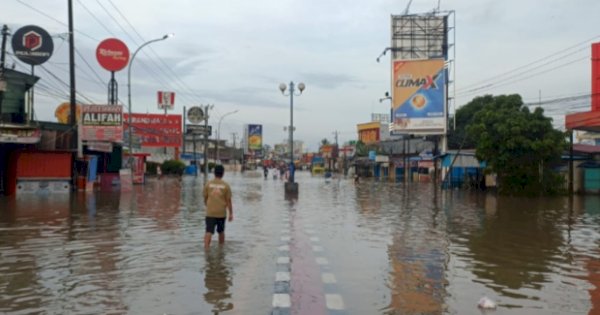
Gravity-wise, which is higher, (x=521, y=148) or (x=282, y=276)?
(x=521, y=148)

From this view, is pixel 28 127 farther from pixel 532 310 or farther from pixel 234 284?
pixel 532 310

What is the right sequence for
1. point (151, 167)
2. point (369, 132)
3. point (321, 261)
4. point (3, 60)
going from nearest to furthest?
point (321, 261) → point (3, 60) → point (151, 167) → point (369, 132)

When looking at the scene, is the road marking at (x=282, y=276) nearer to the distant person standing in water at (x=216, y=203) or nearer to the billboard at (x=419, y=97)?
the distant person standing in water at (x=216, y=203)

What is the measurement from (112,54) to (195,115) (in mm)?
48347

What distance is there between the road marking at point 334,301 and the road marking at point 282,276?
3.76 ft

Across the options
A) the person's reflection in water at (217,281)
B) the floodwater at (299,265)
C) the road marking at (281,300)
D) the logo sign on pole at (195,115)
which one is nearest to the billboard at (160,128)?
the logo sign on pole at (195,115)

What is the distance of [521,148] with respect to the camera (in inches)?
1277

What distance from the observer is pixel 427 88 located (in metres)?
48.8

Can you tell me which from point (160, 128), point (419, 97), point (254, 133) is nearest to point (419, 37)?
point (419, 97)

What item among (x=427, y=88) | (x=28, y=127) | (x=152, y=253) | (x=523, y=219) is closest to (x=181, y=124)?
(x=427, y=88)

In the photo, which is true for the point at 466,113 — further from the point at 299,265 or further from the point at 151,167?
the point at 299,265

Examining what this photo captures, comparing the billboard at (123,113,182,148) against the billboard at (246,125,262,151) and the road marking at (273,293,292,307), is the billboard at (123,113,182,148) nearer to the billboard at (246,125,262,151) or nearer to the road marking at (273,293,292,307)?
the billboard at (246,125,262,151)

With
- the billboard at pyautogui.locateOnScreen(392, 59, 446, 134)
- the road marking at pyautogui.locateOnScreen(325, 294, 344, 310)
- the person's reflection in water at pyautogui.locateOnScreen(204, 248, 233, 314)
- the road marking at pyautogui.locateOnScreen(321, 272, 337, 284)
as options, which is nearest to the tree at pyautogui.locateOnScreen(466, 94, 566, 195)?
the billboard at pyautogui.locateOnScreen(392, 59, 446, 134)

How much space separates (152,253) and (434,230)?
7593 mm
